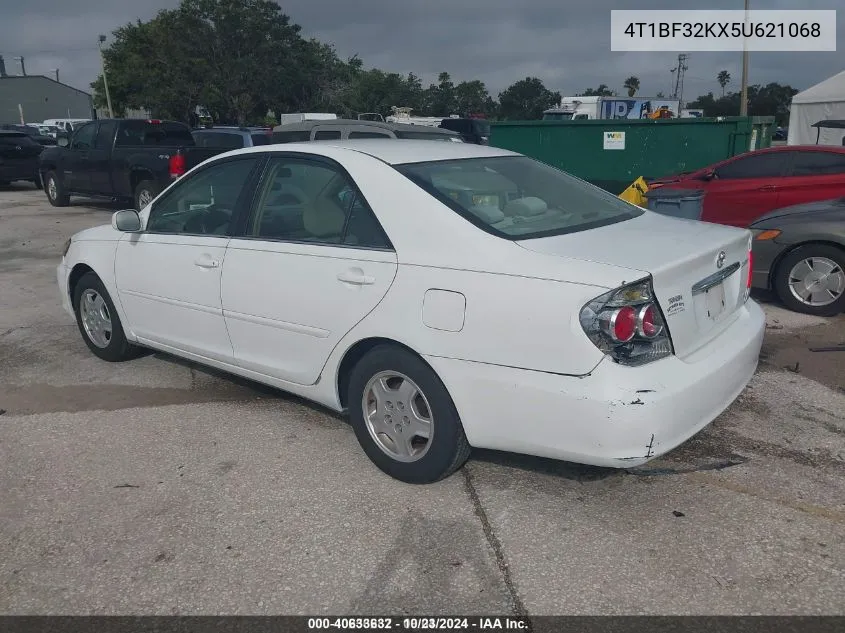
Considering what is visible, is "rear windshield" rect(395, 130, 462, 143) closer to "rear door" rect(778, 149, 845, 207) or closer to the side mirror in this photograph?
"rear door" rect(778, 149, 845, 207)

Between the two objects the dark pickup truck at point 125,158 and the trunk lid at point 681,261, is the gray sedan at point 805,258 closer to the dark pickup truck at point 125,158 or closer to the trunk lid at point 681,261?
the trunk lid at point 681,261

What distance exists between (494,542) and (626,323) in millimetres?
1035

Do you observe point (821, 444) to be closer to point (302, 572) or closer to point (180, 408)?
point (302, 572)

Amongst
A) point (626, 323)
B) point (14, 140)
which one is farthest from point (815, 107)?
point (626, 323)

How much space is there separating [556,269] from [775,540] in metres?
1.41

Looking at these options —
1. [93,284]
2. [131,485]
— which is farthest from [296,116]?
[131,485]

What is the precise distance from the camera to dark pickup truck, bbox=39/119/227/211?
1267 cm

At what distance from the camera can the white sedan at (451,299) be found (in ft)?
9.34

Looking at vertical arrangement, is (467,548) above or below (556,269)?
below

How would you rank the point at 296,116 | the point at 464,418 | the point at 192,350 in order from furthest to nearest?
1. the point at 296,116
2. the point at 192,350
3. the point at 464,418

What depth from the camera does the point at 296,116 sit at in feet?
78.1

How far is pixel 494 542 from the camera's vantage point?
3035 millimetres

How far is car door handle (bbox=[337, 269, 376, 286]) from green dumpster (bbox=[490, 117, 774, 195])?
31.3 feet

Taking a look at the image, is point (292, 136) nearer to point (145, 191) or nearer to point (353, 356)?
point (145, 191)
